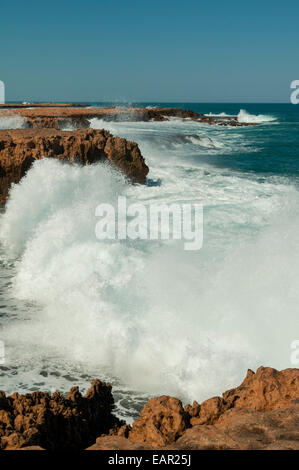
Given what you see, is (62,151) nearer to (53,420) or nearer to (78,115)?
(53,420)

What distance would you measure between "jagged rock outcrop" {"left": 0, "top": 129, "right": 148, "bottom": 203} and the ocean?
13.7 inches

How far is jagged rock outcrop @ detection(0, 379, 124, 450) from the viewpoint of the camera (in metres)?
2.46

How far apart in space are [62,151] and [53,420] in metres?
8.73

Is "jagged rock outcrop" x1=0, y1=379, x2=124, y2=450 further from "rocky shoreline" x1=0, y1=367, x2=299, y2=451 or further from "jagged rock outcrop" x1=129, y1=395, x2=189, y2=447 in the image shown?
"jagged rock outcrop" x1=129, y1=395, x2=189, y2=447

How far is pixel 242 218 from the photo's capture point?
943cm

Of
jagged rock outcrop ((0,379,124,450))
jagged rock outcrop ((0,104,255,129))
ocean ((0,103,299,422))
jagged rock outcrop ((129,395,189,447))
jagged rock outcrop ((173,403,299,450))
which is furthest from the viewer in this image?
jagged rock outcrop ((0,104,255,129))

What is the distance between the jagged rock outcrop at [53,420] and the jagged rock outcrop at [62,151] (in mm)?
7520

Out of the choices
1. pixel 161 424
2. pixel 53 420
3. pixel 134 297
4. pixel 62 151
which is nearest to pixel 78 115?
pixel 62 151

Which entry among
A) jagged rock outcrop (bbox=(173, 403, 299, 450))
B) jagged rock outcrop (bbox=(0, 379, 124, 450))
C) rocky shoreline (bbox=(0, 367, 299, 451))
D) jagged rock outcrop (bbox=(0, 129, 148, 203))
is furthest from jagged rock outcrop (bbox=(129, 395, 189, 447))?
jagged rock outcrop (bbox=(0, 129, 148, 203))

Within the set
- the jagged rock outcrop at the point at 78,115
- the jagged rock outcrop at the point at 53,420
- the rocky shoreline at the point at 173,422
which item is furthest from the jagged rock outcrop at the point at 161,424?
the jagged rock outcrop at the point at 78,115

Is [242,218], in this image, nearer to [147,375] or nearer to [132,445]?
[147,375]

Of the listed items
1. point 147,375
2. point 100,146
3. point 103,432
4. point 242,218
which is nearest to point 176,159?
point 100,146

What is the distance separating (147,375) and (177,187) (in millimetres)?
8786
